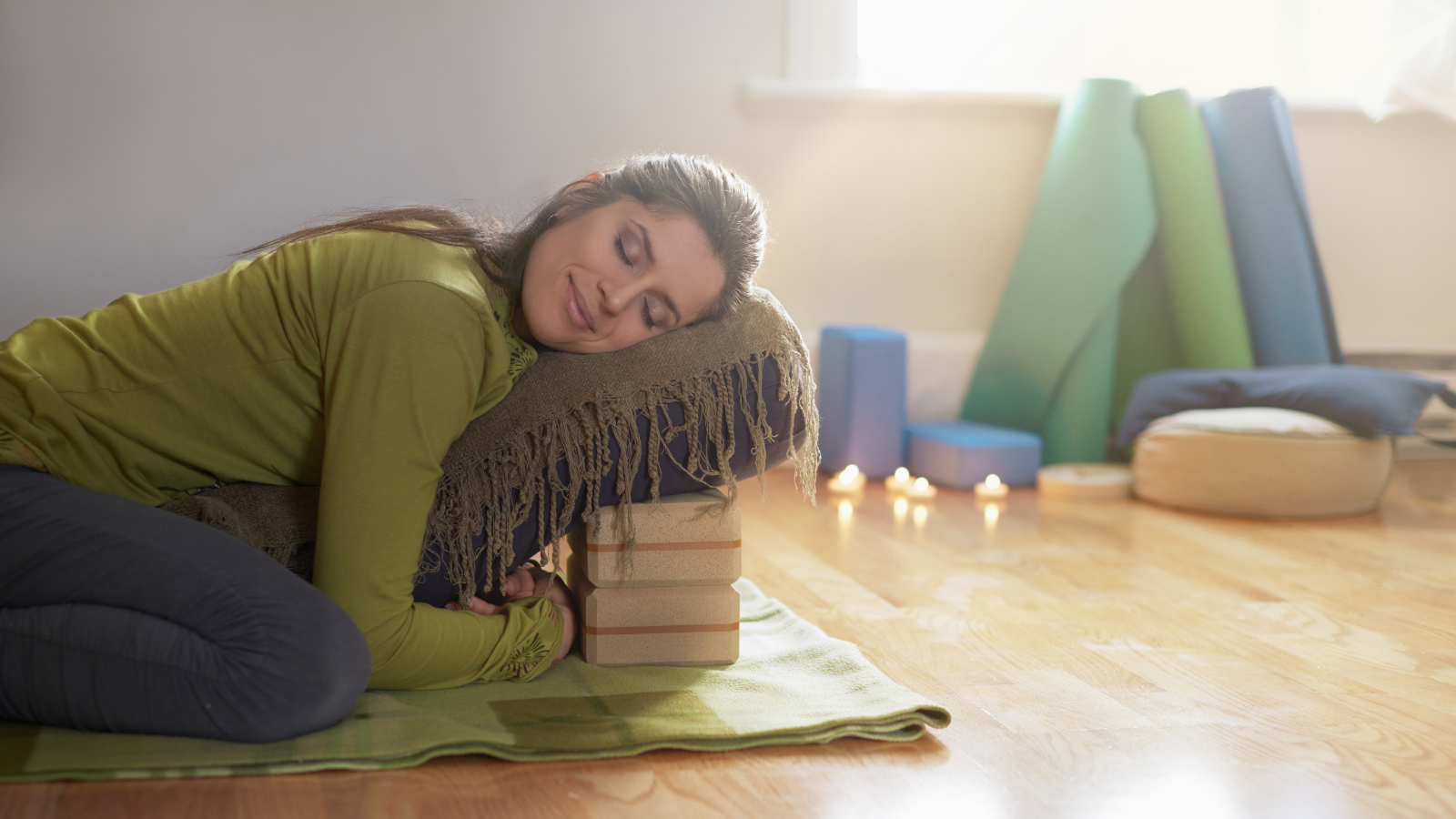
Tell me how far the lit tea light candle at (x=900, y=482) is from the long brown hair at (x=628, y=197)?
1462 millimetres

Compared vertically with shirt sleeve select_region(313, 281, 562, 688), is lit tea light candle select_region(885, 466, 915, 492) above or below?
below

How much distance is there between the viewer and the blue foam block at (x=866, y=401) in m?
2.73

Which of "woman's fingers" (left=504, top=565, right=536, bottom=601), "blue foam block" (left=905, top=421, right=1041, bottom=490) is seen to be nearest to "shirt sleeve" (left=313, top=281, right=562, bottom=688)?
"woman's fingers" (left=504, top=565, right=536, bottom=601)

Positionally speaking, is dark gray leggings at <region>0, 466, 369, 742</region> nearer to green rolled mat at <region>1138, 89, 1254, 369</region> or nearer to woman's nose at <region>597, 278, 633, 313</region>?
woman's nose at <region>597, 278, 633, 313</region>

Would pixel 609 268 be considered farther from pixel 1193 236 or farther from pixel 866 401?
pixel 1193 236

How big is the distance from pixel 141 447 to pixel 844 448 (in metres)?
1.85

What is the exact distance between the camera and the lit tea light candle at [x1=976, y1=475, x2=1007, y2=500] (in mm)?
A: 2588

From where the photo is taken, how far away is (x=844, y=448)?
109 inches

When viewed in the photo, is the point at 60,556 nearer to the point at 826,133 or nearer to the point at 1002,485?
the point at 1002,485

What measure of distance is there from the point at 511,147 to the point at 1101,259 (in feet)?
4.91

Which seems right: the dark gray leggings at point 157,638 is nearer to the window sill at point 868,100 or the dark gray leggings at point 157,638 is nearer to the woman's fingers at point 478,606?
the woman's fingers at point 478,606

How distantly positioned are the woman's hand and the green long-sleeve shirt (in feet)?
0.16

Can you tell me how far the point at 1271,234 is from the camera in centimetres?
290

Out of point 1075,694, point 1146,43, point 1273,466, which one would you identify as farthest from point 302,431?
point 1146,43
